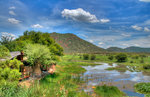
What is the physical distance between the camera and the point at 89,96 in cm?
1667

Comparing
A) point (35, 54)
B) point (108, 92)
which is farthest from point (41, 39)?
point (108, 92)

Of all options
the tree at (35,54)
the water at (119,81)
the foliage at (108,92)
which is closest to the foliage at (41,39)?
the tree at (35,54)

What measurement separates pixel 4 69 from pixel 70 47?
160604mm

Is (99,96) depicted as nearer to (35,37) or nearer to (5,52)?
Result: (5,52)

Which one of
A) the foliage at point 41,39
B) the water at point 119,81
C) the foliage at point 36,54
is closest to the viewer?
the water at point 119,81

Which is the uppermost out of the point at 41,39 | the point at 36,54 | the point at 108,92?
the point at 41,39

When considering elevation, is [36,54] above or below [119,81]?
above

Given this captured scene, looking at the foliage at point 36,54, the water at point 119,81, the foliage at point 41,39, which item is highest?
the foliage at point 41,39

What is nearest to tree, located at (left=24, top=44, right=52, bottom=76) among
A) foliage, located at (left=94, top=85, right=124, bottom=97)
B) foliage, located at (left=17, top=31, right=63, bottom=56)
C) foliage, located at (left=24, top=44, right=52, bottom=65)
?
foliage, located at (left=24, top=44, right=52, bottom=65)

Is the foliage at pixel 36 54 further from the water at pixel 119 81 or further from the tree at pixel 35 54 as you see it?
the water at pixel 119 81

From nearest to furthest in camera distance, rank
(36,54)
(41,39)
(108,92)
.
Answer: (108,92)
(36,54)
(41,39)

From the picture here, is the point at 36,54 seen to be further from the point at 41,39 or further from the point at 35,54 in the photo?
the point at 41,39

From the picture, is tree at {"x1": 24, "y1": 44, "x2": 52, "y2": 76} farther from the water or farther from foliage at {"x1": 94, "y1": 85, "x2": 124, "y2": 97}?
foliage at {"x1": 94, "y1": 85, "x2": 124, "y2": 97}

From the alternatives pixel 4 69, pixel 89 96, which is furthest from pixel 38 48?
pixel 89 96
